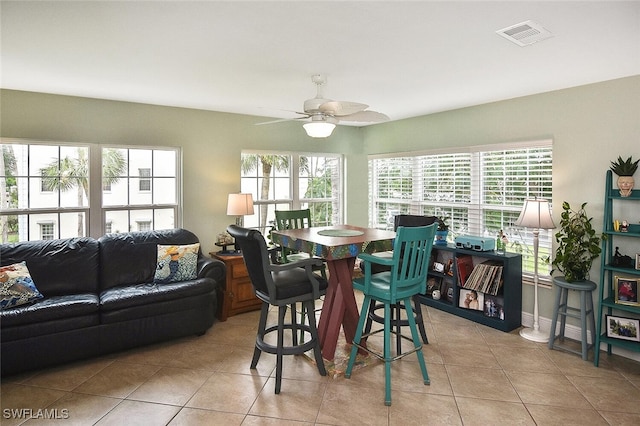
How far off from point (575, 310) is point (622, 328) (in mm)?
363

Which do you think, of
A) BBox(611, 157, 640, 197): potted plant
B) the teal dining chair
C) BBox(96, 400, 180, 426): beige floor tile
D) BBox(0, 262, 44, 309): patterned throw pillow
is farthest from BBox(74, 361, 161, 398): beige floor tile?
BBox(611, 157, 640, 197): potted plant

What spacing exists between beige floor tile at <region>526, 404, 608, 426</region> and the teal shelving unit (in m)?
0.87

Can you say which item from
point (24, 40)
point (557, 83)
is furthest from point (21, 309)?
point (557, 83)

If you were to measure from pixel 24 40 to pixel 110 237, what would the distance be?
6.92 feet

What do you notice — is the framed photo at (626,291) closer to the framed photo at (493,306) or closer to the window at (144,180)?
the framed photo at (493,306)

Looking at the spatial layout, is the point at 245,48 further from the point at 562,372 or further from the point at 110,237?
the point at 562,372

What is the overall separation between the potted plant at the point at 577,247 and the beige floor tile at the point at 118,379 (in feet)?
11.9

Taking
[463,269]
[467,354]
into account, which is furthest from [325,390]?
[463,269]

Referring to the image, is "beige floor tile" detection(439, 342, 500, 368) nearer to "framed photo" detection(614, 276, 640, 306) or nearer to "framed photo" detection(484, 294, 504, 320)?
"framed photo" detection(484, 294, 504, 320)

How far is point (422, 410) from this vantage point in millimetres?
2621

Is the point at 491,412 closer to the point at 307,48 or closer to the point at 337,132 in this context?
the point at 307,48

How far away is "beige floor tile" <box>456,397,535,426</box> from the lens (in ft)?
8.17

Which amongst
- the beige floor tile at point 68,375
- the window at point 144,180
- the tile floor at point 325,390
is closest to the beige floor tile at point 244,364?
the tile floor at point 325,390

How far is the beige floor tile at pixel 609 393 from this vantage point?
2.68 m
